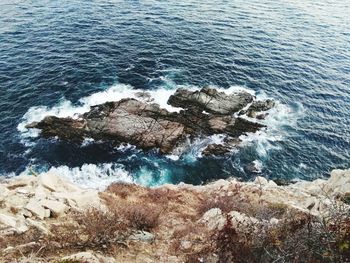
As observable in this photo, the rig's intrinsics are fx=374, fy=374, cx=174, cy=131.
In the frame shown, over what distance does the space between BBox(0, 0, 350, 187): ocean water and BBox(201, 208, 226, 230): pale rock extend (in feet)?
64.9

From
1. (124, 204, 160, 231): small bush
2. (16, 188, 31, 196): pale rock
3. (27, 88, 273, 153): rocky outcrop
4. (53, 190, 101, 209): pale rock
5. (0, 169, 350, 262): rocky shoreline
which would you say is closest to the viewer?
(0, 169, 350, 262): rocky shoreline

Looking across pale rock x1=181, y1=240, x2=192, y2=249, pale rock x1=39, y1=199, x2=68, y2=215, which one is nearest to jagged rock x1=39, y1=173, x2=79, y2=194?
pale rock x1=39, y1=199, x2=68, y2=215

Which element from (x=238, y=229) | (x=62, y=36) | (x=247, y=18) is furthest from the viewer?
(x=247, y=18)

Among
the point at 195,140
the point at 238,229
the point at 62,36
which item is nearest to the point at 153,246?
Answer: the point at 238,229

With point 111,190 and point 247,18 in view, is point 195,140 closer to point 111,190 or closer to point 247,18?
point 111,190

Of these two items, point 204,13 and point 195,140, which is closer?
point 195,140

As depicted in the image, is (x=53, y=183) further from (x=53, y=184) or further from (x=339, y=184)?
(x=339, y=184)

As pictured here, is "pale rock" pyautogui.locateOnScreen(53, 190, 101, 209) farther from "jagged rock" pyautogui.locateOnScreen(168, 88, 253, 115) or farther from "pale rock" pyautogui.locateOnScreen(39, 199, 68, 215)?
"jagged rock" pyautogui.locateOnScreen(168, 88, 253, 115)

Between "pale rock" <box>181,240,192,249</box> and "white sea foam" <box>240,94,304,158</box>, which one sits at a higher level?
"pale rock" <box>181,240,192,249</box>

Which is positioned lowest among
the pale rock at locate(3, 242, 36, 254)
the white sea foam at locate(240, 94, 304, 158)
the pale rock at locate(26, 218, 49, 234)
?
the white sea foam at locate(240, 94, 304, 158)

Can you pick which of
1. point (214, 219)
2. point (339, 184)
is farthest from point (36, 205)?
point (339, 184)

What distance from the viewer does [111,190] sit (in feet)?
88.8

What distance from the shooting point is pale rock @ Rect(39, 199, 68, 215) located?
731 inches

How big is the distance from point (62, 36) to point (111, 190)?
147 feet
